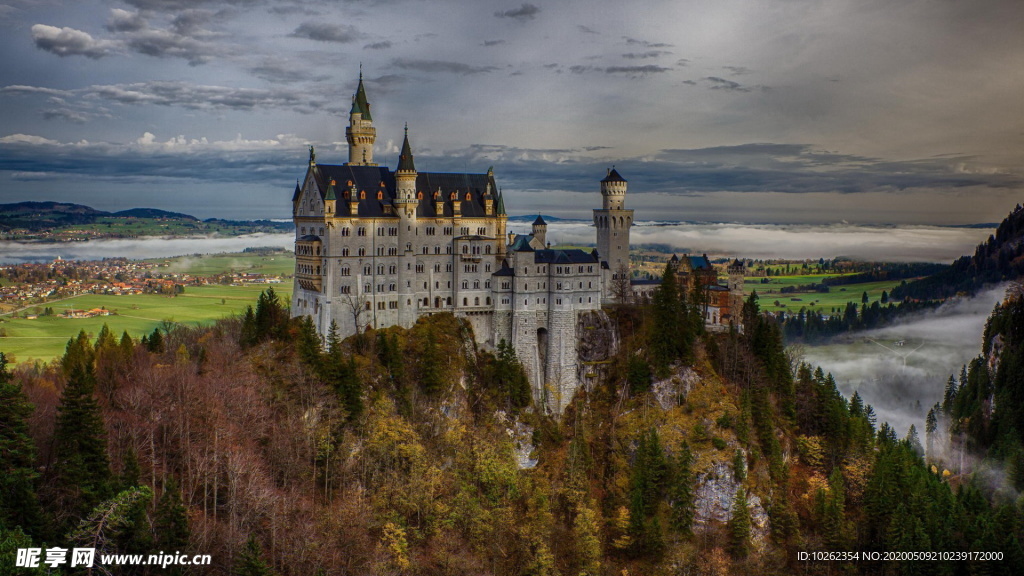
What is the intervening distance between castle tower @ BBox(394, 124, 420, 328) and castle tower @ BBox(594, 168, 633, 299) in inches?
944

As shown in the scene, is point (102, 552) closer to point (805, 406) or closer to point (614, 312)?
point (614, 312)

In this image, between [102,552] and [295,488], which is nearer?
[102,552]

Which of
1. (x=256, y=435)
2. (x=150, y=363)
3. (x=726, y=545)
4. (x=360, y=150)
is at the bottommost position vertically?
(x=726, y=545)

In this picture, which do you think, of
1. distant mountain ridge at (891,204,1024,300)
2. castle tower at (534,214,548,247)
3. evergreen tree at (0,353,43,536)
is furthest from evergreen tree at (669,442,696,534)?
distant mountain ridge at (891,204,1024,300)

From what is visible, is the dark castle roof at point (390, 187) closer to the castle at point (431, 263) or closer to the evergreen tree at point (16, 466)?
the castle at point (431, 263)

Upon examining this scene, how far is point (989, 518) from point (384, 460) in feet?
186

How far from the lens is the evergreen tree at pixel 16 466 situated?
35.8 metres

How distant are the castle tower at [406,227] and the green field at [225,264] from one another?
208ft

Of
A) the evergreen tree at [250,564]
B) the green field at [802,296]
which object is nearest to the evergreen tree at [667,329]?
the evergreen tree at [250,564]

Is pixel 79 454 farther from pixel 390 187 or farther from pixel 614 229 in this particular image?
pixel 614 229

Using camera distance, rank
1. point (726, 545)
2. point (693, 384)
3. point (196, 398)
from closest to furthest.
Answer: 1. point (196, 398)
2. point (726, 545)
3. point (693, 384)

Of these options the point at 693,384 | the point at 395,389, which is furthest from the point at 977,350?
the point at 395,389

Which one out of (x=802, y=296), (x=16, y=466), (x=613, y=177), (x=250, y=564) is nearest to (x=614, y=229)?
(x=613, y=177)

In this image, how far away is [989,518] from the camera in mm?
68938
